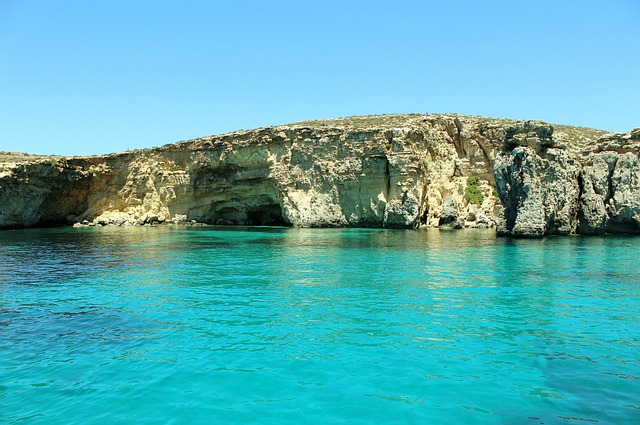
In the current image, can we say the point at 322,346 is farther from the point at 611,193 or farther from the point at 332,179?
the point at 332,179

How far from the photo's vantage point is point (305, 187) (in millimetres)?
50781

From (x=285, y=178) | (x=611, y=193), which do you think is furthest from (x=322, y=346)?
(x=285, y=178)

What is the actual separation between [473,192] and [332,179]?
15337 millimetres

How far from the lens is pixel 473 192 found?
50.5 metres

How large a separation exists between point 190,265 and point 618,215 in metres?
31.4

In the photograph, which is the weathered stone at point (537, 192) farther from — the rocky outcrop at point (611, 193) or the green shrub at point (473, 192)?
the green shrub at point (473, 192)

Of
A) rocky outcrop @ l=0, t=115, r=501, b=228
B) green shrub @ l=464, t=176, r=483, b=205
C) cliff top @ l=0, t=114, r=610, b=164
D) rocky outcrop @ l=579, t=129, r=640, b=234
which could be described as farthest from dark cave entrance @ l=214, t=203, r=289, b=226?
rocky outcrop @ l=579, t=129, r=640, b=234

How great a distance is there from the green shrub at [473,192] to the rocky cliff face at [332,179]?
109mm

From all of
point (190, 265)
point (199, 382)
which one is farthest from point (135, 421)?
point (190, 265)

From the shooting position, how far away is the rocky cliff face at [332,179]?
3538cm

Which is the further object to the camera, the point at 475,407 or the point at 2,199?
the point at 2,199

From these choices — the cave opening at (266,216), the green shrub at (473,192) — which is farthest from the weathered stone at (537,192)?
the cave opening at (266,216)

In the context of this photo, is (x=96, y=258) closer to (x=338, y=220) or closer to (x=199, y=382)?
(x=199, y=382)

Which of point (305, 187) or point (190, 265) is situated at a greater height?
point (305, 187)
